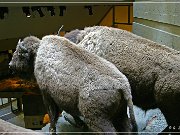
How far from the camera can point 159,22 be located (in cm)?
234

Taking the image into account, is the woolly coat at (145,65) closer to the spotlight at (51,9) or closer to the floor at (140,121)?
the floor at (140,121)

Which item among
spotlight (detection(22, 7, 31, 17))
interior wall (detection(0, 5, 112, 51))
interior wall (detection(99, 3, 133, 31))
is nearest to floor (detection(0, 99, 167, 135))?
interior wall (detection(0, 5, 112, 51))

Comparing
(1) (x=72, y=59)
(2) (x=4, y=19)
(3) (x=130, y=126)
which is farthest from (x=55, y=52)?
(2) (x=4, y=19)

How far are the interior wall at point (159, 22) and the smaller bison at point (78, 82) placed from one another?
0.84 m

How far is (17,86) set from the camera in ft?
6.15

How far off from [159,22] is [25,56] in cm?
124

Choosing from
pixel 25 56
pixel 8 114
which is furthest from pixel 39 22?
pixel 25 56

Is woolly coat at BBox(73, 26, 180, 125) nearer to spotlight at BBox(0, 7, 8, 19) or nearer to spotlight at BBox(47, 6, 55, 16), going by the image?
spotlight at BBox(0, 7, 8, 19)

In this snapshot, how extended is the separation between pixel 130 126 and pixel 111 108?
0.60 feet

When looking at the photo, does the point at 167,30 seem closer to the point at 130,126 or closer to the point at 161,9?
the point at 161,9

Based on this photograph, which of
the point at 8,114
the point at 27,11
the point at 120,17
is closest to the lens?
the point at 8,114

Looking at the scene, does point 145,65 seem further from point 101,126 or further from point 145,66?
point 101,126

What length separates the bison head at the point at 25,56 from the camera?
4.98 ft

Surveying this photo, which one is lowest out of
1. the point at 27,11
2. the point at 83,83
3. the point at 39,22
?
the point at 83,83
